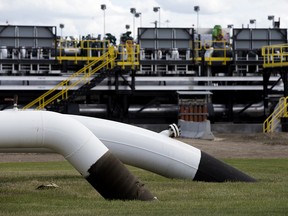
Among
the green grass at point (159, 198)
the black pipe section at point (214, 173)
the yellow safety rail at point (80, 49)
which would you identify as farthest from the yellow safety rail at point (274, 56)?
the black pipe section at point (214, 173)

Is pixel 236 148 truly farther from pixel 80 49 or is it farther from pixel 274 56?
pixel 80 49

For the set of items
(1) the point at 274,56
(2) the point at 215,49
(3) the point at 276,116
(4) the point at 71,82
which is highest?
(2) the point at 215,49

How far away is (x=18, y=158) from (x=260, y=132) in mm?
17463

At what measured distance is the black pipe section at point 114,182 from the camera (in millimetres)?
13789

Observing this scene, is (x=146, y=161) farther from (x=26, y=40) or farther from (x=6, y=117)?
(x=26, y=40)

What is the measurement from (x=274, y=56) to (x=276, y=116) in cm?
398

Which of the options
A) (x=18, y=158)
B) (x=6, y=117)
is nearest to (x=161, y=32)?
(x=18, y=158)

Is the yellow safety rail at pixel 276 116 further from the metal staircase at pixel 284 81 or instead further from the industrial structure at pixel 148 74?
the industrial structure at pixel 148 74

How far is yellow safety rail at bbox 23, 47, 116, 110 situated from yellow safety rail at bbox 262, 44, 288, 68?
843cm

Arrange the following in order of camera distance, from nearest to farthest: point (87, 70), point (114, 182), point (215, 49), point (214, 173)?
point (114, 182), point (214, 173), point (87, 70), point (215, 49)

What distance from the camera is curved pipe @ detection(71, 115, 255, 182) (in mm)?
16266

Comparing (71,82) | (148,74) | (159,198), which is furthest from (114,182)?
(148,74)

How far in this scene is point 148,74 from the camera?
1768 inches

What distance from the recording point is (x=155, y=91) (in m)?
43.9
